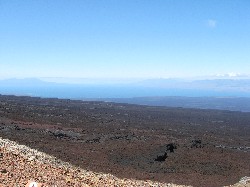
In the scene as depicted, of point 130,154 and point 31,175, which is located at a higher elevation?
point 31,175

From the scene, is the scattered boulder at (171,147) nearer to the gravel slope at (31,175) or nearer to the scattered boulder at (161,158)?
the scattered boulder at (161,158)

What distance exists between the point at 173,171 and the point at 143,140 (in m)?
15.7

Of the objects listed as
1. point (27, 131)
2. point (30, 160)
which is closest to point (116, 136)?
point (27, 131)

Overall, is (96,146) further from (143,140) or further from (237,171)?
(237,171)

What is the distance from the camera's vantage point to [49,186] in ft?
53.1

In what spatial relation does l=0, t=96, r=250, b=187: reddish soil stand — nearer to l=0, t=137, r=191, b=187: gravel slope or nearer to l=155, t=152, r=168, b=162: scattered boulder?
l=155, t=152, r=168, b=162: scattered boulder

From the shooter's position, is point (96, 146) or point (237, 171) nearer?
point (237, 171)

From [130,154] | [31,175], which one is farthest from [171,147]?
[31,175]

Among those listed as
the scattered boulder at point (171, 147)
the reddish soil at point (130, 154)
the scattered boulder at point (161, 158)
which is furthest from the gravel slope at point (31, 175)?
the scattered boulder at point (171, 147)

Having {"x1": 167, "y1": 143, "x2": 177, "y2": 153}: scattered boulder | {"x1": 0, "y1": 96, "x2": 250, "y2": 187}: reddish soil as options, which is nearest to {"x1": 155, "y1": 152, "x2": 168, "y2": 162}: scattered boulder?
{"x1": 0, "y1": 96, "x2": 250, "y2": 187}: reddish soil

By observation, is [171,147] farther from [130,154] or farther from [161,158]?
[130,154]

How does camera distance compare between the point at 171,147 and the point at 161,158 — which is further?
the point at 171,147

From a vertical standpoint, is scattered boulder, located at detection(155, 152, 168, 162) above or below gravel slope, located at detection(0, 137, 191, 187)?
below

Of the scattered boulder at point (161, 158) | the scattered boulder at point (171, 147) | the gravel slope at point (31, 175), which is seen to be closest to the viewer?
the gravel slope at point (31, 175)
